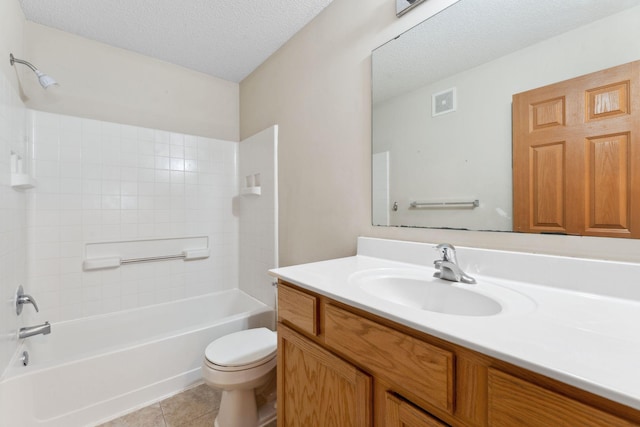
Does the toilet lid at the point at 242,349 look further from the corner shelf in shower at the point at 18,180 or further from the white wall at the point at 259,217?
the corner shelf in shower at the point at 18,180

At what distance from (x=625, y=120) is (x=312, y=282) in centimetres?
98

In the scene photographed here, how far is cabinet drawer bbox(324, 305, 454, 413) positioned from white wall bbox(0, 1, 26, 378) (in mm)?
1567

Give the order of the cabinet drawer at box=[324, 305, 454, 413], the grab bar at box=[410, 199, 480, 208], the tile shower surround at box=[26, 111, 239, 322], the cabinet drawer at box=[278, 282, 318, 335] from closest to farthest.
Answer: the cabinet drawer at box=[324, 305, 454, 413]
the cabinet drawer at box=[278, 282, 318, 335]
the grab bar at box=[410, 199, 480, 208]
the tile shower surround at box=[26, 111, 239, 322]

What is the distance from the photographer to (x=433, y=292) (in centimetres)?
93

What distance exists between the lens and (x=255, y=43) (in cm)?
195

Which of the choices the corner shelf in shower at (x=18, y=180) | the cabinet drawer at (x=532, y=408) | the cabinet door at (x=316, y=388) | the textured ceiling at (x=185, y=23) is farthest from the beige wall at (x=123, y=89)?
the cabinet drawer at (x=532, y=408)

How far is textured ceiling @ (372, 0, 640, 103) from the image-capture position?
82 centimetres

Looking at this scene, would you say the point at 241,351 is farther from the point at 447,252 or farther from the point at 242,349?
the point at 447,252

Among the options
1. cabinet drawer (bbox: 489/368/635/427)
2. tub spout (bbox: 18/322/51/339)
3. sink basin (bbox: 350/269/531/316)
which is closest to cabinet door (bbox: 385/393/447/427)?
cabinet drawer (bbox: 489/368/635/427)

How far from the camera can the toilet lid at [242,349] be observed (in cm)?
131

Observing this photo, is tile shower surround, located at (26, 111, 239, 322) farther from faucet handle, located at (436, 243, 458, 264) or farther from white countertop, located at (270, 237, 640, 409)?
faucet handle, located at (436, 243, 458, 264)

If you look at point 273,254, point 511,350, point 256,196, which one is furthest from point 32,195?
point 511,350

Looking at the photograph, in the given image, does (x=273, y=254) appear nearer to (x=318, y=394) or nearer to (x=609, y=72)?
(x=318, y=394)

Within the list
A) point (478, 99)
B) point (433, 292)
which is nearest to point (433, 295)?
point (433, 292)
